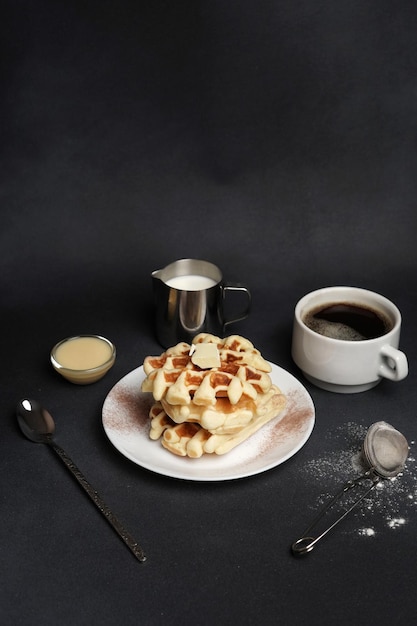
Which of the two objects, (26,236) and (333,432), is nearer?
(333,432)

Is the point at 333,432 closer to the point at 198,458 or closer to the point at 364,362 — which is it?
the point at 364,362

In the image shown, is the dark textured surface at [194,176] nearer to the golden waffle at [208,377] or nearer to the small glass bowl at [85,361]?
the small glass bowl at [85,361]

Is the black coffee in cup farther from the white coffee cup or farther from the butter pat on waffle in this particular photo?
the butter pat on waffle

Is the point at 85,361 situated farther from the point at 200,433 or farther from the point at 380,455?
the point at 380,455

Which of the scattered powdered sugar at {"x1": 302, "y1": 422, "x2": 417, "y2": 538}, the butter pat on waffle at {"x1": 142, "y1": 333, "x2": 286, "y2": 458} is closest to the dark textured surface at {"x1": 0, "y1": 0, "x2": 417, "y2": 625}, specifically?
the scattered powdered sugar at {"x1": 302, "y1": 422, "x2": 417, "y2": 538}

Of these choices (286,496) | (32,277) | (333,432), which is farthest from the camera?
(32,277)

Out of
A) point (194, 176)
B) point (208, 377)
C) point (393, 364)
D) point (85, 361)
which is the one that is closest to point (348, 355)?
point (393, 364)

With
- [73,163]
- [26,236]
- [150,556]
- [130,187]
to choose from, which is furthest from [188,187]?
[150,556]
